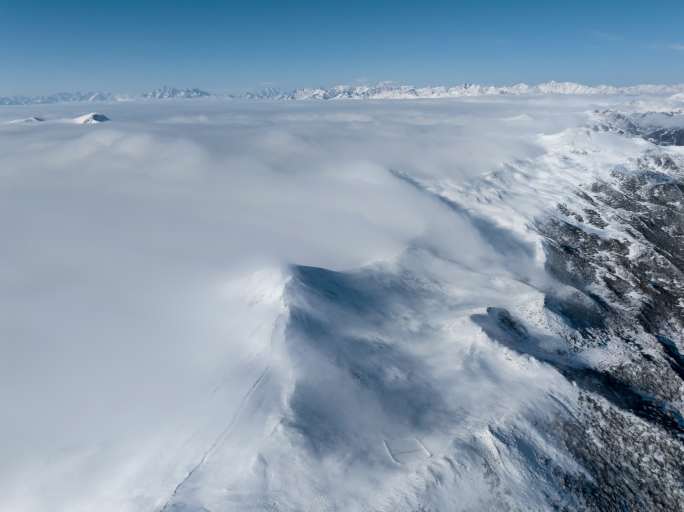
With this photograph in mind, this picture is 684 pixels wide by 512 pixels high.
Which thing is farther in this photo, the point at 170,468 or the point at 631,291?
the point at 631,291

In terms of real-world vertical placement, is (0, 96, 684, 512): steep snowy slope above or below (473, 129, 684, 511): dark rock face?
above

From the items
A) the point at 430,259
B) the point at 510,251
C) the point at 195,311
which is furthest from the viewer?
the point at 510,251

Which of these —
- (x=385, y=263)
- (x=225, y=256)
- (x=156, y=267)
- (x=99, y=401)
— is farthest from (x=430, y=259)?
(x=99, y=401)

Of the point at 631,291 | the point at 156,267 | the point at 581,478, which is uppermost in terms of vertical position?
the point at 156,267

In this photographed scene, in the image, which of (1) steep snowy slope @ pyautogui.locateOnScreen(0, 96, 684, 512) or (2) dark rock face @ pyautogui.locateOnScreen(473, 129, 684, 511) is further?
(2) dark rock face @ pyautogui.locateOnScreen(473, 129, 684, 511)

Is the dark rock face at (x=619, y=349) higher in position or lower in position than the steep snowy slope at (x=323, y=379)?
lower

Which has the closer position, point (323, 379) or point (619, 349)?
point (323, 379)

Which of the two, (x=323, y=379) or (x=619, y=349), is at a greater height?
(x=323, y=379)

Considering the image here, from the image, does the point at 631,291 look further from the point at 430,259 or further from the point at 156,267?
the point at 156,267

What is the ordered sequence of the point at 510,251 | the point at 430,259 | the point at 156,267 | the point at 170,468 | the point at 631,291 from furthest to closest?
the point at 510,251 → the point at 631,291 → the point at 430,259 → the point at 156,267 → the point at 170,468

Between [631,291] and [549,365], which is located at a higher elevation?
[549,365]

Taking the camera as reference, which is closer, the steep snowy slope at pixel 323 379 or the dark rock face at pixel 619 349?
the steep snowy slope at pixel 323 379
